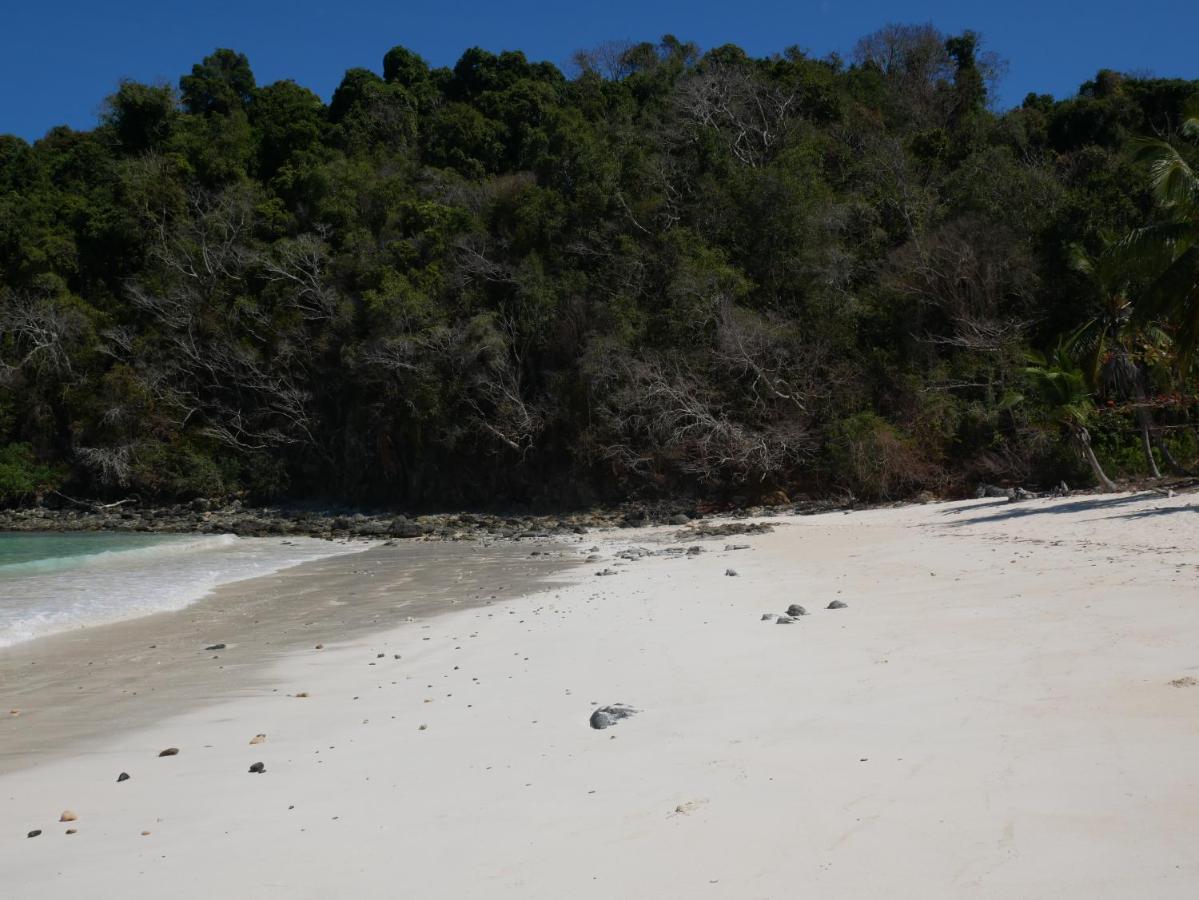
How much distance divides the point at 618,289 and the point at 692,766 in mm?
22509

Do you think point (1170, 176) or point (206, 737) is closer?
point (206, 737)

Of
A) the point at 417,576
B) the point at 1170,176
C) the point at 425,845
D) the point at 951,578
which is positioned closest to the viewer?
the point at 425,845

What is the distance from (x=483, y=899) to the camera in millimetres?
3080

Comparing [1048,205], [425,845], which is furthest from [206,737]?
[1048,205]

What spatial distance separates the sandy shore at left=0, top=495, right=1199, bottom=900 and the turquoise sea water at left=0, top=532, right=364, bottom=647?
15.3 feet

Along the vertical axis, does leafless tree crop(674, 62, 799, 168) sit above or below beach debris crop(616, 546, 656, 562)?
above

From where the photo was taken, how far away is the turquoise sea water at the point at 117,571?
1096 centimetres

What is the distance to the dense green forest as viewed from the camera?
2045cm

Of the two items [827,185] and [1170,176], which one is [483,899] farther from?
[827,185]

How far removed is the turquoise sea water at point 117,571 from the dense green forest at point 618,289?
7156 mm

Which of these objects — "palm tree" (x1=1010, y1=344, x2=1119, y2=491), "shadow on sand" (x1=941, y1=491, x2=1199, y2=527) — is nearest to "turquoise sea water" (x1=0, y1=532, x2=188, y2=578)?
"shadow on sand" (x1=941, y1=491, x2=1199, y2=527)

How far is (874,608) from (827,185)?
2246 centimetres

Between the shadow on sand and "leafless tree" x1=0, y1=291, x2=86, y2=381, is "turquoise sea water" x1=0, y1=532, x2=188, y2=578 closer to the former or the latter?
"leafless tree" x1=0, y1=291, x2=86, y2=381

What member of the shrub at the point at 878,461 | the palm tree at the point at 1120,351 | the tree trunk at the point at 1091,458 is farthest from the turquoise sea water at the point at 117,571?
the palm tree at the point at 1120,351
